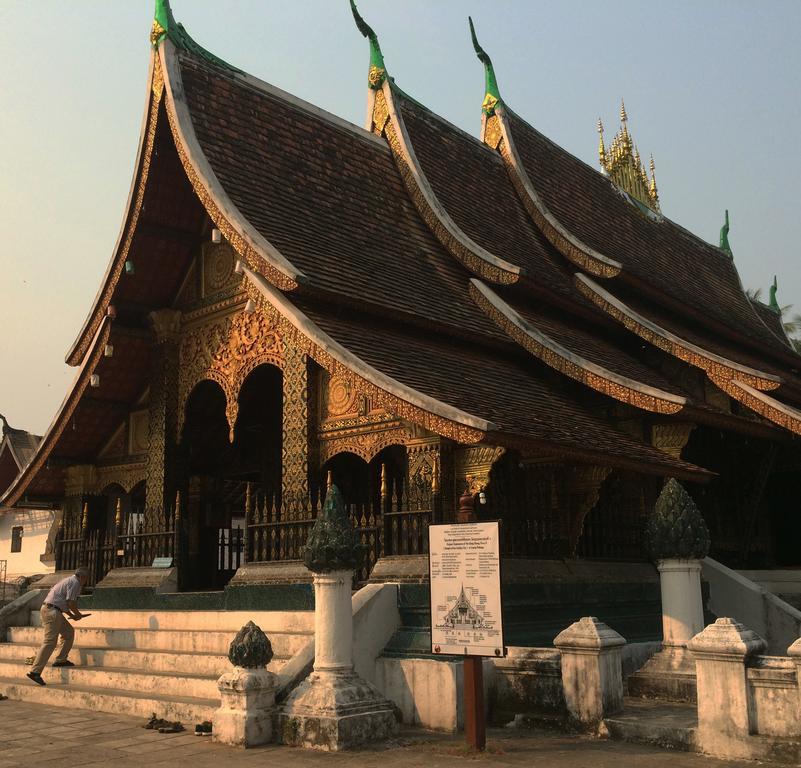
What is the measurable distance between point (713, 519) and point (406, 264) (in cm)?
541

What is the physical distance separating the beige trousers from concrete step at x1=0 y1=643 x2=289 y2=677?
0.25 meters

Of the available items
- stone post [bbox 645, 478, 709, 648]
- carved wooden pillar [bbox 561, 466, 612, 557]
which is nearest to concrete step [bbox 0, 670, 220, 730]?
stone post [bbox 645, 478, 709, 648]

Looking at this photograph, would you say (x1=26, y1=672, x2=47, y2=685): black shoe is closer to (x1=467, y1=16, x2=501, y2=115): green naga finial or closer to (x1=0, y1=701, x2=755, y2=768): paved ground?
(x1=0, y1=701, x2=755, y2=768): paved ground

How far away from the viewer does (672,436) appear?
988 centimetres

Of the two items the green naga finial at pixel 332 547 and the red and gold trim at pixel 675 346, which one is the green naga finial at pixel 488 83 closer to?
the red and gold trim at pixel 675 346

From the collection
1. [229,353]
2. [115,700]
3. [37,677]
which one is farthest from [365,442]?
[37,677]

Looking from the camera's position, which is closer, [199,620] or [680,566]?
[680,566]

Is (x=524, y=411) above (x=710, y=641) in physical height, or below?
above

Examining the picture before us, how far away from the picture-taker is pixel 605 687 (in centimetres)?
645

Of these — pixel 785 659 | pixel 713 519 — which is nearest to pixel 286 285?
pixel 785 659

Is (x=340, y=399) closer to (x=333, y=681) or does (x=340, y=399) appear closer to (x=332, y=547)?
(x=332, y=547)

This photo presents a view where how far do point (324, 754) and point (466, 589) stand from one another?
4.49 feet

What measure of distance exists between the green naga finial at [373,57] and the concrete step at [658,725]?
9.80 metres

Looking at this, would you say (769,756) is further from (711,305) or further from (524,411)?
(711,305)
